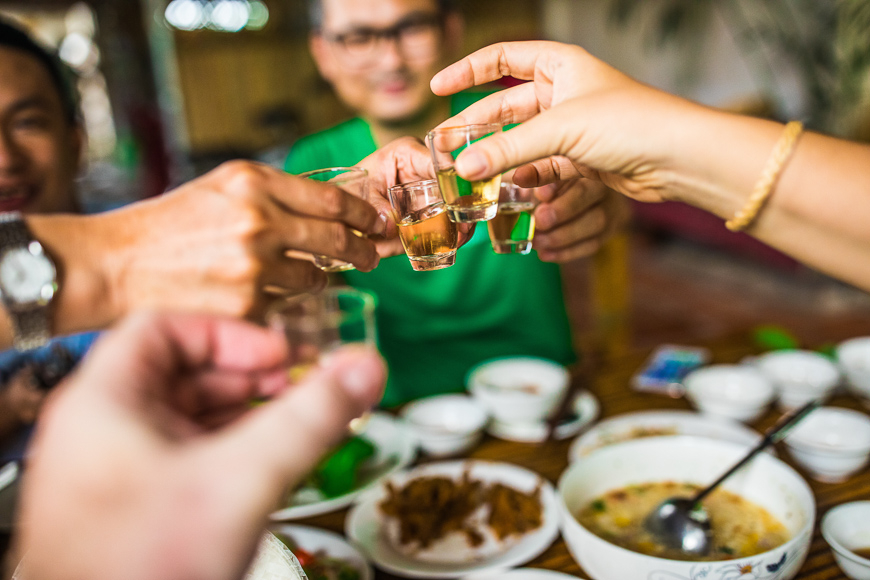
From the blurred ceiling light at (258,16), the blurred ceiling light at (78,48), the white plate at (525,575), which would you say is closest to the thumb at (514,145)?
the white plate at (525,575)

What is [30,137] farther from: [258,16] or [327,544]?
[258,16]

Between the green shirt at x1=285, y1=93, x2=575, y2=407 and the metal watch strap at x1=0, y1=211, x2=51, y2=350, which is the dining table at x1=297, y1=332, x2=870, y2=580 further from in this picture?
the metal watch strap at x1=0, y1=211, x2=51, y2=350

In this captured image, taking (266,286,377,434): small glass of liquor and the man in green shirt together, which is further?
the man in green shirt

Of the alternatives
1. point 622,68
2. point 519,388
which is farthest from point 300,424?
point 622,68

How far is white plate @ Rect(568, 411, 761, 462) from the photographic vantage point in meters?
1.44

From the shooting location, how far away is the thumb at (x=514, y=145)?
79 centimetres

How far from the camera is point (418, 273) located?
2.24 metres

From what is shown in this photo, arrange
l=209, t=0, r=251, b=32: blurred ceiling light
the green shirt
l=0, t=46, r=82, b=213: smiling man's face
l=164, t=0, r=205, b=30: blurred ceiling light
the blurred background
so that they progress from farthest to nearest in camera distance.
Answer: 1. l=209, t=0, r=251, b=32: blurred ceiling light
2. l=164, t=0, r=205, b=30: blurred ceiling light
3. the blurred background
4. the green shirt
5. l=0, t=46, r=82, b=213: smiling man's face

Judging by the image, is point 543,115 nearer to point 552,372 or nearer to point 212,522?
point 212,522

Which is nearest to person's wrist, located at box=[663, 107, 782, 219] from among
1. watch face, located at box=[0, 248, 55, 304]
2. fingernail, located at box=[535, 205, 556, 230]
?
fingernail, located at box=[535, 205, 556, 230]

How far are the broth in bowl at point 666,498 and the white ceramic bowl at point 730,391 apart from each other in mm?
360

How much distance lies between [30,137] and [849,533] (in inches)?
89.4

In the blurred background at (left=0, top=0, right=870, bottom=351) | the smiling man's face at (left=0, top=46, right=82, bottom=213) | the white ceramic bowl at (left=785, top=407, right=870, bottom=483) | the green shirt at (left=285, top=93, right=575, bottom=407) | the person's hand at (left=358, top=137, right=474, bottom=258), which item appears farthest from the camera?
the blurred background at (left=0, top=0, right=870, bottom=351)

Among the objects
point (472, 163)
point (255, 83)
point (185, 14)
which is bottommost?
point (472, 163)
